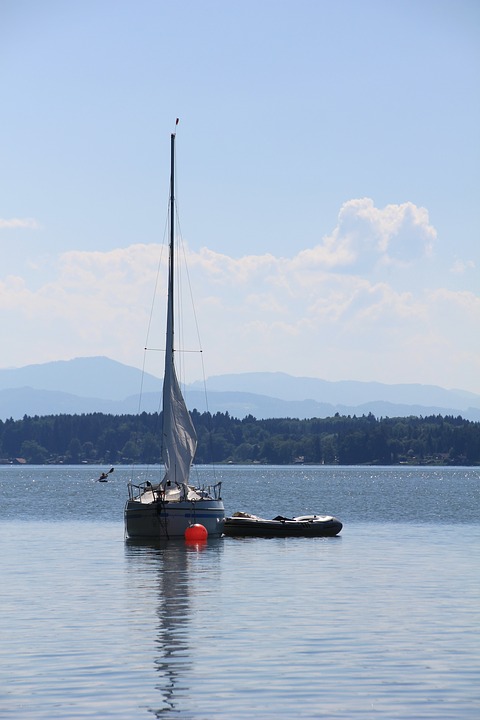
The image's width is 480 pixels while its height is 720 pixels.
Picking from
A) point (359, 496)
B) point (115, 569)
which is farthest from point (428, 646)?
point (359, 496)

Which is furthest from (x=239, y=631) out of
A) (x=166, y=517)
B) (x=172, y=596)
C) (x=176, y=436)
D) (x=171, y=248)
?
(x=171, y=248)

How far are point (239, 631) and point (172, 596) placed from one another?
9320 mm

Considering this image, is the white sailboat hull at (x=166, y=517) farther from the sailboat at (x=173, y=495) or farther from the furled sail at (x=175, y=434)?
the furled sail at (x=175, y=434)

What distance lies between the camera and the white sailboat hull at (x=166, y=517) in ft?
219

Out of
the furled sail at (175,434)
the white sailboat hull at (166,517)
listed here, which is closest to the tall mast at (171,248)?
the furled sail at (175,434)

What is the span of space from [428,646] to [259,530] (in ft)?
148

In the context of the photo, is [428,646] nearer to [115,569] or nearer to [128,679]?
[128,679]

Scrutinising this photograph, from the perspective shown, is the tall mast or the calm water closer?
the calm water

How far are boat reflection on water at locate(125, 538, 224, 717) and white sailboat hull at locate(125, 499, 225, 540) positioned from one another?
0.66 meters

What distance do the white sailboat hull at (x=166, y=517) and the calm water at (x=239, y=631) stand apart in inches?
59.5

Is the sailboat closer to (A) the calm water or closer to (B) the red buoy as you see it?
(B) the red buoy

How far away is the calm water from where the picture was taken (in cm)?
2453

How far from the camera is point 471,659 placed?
29234 millimetres

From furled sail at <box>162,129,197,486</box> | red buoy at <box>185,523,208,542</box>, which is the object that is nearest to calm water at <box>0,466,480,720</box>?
red buoy at <box>185,523,208,542</box>
